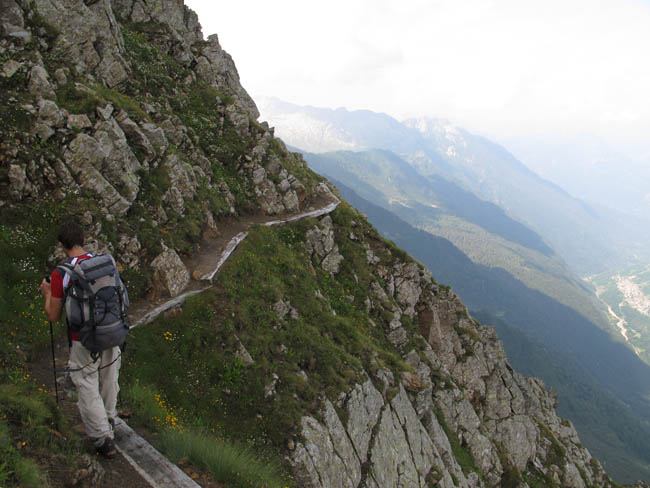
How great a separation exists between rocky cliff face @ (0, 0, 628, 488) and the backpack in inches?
332

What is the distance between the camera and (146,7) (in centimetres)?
3008

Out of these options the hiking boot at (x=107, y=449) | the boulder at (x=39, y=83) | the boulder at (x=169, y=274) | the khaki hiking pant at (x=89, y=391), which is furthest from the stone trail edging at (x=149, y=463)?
the boulder at (x=39, y=83)

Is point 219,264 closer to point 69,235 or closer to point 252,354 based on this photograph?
point 252,354

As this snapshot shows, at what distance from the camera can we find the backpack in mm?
6367

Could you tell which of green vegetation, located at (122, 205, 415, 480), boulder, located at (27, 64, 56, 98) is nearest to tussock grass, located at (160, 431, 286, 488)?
green vegetation, located at (122, 205, 415, 480)

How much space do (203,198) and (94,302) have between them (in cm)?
1510

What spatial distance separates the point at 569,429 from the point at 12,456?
53814 mm

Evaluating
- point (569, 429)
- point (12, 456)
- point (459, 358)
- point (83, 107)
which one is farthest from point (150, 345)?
point (569, 429)

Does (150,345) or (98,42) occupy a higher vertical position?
(98,42)

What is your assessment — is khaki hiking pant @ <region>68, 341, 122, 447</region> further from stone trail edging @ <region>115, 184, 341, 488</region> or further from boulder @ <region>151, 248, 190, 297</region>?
boulder @ <region>151, 248, 190, 297</region>

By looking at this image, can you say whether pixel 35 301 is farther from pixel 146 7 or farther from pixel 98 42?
pixel 146 7

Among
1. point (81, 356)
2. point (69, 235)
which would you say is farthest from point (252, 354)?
point (69, 235)

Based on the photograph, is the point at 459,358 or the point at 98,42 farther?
the point at 459,358

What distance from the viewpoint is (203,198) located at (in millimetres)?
20828
